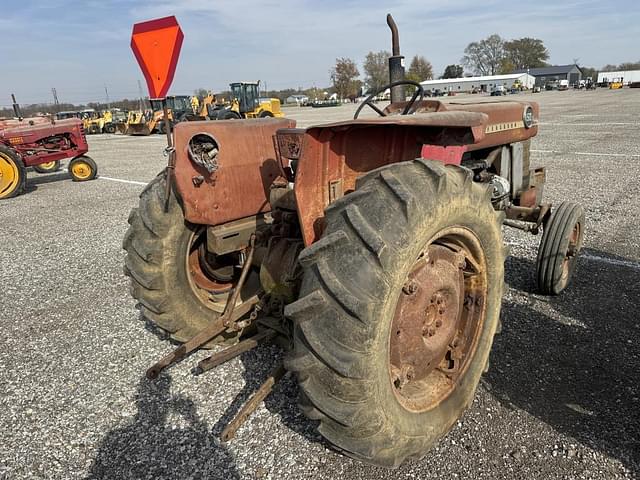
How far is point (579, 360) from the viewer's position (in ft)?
9.21

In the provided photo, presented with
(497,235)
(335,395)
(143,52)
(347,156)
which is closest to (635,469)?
(497,235)

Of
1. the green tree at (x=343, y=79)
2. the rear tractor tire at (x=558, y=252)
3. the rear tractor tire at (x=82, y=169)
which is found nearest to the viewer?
the rear tractor tire at (x=558, y=252)

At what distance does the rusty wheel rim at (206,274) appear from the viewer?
9.64ft

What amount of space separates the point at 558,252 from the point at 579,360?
96 centimetres

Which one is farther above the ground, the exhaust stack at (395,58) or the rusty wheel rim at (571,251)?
the exhaust stack at (395,58)

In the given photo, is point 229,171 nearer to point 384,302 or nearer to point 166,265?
point 166,265

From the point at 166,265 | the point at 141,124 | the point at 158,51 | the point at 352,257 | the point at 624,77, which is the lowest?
the point at 166,265

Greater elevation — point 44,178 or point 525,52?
point 525,52

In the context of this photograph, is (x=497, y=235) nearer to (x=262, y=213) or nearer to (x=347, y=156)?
(x=347, y=156)

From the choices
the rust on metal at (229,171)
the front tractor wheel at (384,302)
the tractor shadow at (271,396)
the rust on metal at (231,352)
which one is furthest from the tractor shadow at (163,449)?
the rust on metal at (229,171)

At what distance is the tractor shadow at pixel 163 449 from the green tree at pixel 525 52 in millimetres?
103908

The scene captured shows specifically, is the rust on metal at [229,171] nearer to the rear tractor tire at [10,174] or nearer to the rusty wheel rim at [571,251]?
the rusty wheel rim at [571,251]

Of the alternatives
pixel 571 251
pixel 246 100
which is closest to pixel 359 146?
pixel 571 251

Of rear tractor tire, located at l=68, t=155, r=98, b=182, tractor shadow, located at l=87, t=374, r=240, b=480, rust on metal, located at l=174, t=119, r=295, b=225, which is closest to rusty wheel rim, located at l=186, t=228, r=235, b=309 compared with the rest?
rust on metal, located at l=174, t=119, r=295, b=225
